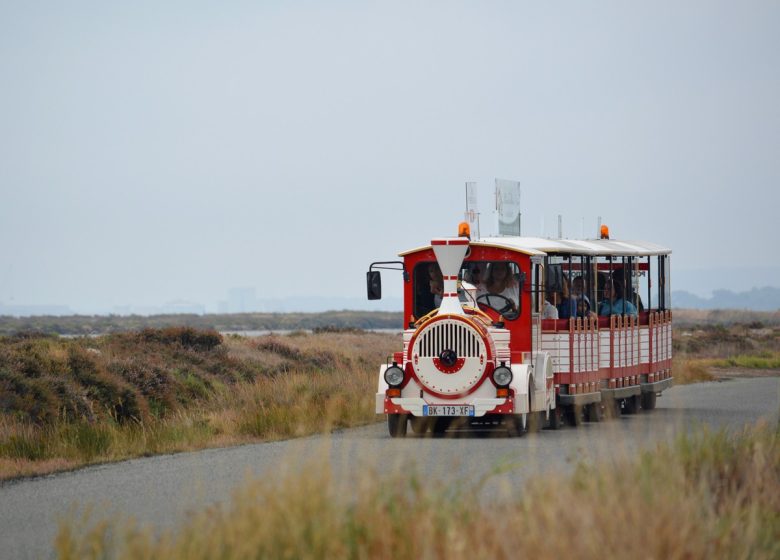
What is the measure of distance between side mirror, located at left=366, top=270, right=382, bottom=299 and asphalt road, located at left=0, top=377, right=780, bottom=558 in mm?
1981

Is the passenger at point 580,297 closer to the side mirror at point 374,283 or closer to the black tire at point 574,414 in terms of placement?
the black tire at point 574,414

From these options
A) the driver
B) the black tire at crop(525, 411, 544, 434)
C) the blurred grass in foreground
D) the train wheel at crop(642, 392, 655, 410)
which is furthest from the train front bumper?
the blurred grass in foreground

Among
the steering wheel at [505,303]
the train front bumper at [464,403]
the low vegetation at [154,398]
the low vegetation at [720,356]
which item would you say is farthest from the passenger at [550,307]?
the low vegetation at [720,356]

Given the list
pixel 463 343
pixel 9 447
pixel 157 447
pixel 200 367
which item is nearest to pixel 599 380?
pixel 463 343

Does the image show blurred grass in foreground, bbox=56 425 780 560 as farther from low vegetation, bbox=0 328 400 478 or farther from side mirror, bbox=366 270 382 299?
side mirror, bbox=366 270 382 299

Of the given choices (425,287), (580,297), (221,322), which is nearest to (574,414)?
(580,297)

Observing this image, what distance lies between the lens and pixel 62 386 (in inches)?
978

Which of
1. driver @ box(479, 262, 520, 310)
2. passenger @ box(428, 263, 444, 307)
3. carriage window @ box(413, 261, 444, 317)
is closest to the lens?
driver @ box(479, 262, 520, 310)

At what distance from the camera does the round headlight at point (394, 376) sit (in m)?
20.2

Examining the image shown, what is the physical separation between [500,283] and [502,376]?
6.77ft

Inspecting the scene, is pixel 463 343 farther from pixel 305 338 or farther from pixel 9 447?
pixel 305 338

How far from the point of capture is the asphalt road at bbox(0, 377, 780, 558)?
12195 mm

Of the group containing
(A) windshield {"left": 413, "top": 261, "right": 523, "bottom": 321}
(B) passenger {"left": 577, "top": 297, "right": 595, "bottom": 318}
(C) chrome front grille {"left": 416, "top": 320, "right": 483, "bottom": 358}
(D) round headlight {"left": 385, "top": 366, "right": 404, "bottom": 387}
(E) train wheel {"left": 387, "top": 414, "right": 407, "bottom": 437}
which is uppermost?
A: (A) windshield {"left": 413, "top": 261, "right": 523, "bottom": 321}

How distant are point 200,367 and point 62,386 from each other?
10.1 m
